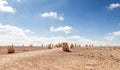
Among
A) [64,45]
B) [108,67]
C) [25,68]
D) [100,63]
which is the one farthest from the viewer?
[64,45]

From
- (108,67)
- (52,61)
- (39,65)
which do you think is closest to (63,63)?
(52,61)

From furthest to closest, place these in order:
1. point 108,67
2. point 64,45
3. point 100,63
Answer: point 64,45, point 100,63, point 108,67

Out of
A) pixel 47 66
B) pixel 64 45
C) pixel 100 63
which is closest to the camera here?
pixel 47 66

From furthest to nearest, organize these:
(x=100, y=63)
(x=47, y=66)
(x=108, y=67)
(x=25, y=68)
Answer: (x=100, y=63) → (x=108, y=67) → (x=47, y=66) → (x=25, y=68)

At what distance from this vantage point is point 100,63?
93.5 feet

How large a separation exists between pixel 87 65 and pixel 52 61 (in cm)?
425

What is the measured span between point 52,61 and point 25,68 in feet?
16.0

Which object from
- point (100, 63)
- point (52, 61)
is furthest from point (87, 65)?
point (52, 61)

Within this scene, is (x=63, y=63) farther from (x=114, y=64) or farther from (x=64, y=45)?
(x=64, y=45)

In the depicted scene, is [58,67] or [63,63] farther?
[63,63]

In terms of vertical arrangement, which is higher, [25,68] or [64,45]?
[64,45]

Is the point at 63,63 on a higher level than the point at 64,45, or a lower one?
lower

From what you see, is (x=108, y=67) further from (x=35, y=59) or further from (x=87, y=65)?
(x=35, y=59)

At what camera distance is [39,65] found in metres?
25.0
